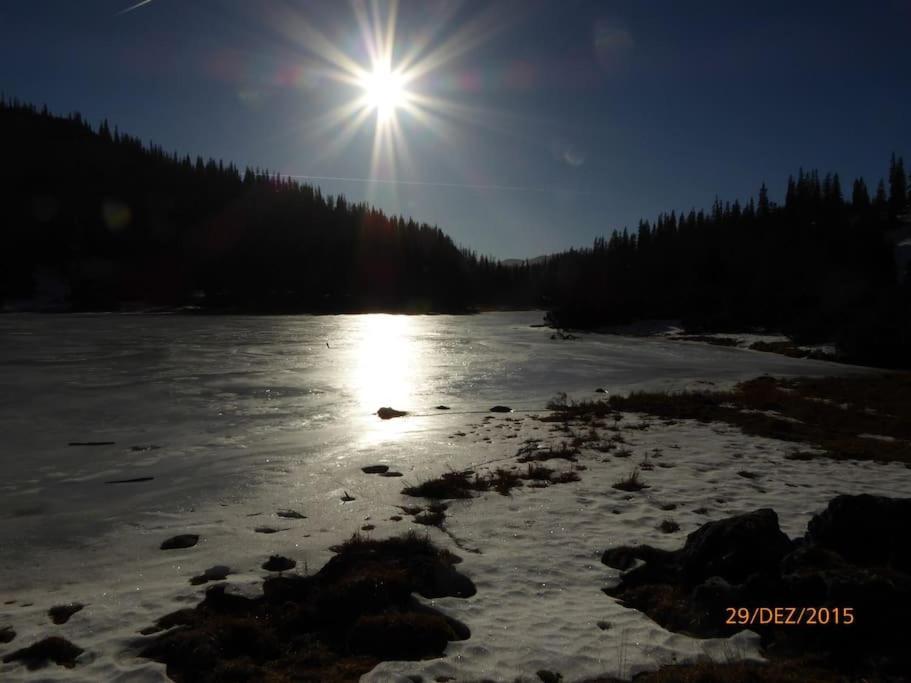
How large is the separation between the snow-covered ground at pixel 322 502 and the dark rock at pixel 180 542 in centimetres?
28

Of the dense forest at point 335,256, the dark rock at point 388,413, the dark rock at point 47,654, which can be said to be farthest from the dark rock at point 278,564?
the dense forest at point 335,256

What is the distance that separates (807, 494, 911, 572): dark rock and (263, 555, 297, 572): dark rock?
6669 millimetres

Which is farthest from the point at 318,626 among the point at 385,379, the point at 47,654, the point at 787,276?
the point at 787,276

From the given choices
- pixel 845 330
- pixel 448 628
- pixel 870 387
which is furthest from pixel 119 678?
pixel 845 330

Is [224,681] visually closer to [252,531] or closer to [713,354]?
[252,531]

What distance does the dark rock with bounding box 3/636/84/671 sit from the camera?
202 inches

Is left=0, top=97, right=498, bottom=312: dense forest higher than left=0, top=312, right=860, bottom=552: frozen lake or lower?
higher

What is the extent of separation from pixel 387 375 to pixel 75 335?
3998 cm

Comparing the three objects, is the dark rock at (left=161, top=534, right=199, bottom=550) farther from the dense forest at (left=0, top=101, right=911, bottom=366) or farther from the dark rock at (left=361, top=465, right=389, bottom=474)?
the dense forest at (left=0, top=101, right=911, bottom=366)

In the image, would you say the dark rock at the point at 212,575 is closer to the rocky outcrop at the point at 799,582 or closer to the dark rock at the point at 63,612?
the dark rock at the point at 63,612

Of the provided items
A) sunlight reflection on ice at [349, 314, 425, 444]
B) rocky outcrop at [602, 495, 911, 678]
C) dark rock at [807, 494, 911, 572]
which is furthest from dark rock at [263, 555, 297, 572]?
sunlight reflection on ice at [349, 314, 425, 444]

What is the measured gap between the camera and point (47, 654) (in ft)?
17.2

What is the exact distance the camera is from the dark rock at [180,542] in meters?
8.38
